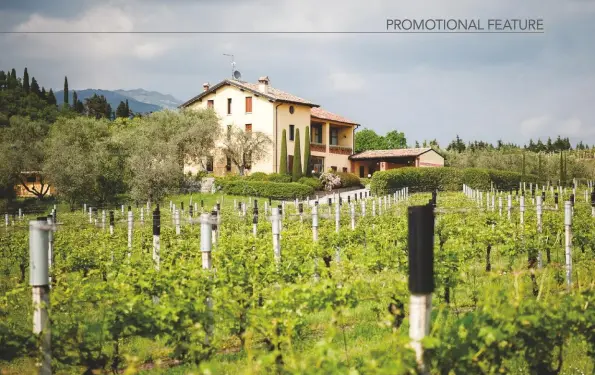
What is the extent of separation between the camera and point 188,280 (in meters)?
5.41

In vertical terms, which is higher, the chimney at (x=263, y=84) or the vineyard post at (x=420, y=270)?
the chimney at (x=263, y=84)

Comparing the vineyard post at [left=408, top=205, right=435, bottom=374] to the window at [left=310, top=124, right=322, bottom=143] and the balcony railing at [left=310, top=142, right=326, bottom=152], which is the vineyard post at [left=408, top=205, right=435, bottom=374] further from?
the window at [left=310, top=124, right=322, bottom=143]

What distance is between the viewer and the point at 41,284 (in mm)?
4113

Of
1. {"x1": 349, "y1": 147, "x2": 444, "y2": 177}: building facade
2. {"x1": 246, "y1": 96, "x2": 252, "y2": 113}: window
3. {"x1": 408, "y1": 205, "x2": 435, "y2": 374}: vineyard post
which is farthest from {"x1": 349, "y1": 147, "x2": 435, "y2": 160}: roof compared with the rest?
{"x1": 408, "y1": 205, "x2": 435, "y2": 374}: vineyard post

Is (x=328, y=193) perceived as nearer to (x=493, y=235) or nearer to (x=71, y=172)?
(x=71, y=172)

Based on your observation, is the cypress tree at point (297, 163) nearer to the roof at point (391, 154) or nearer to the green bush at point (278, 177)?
the green bush at point (278, 177)

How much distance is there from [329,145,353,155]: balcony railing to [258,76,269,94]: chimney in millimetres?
9756

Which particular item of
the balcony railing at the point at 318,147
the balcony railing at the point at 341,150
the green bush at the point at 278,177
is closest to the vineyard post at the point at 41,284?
the green bush at the point at 278,177

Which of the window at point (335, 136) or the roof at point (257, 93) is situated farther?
the window at point (335, 136)

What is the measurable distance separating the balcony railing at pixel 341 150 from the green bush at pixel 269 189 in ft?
51.9

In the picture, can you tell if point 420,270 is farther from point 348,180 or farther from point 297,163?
point 348,180

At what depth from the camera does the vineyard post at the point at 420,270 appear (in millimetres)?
3248

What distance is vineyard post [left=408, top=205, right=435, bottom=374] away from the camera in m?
3.25

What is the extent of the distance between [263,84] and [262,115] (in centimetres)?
289
